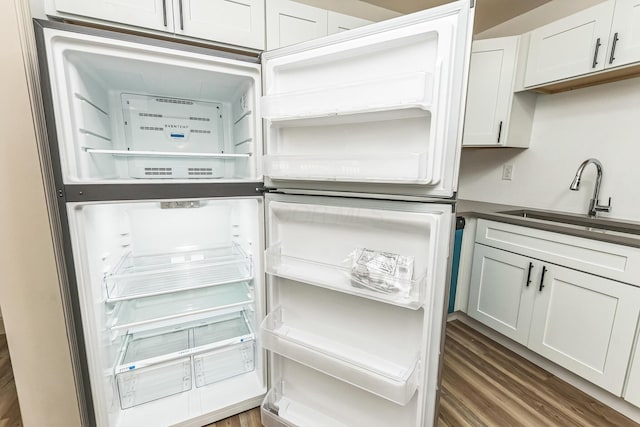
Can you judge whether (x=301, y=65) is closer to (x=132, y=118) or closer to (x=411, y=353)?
(x=132, y=118)

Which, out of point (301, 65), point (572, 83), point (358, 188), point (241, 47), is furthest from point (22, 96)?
point (572, 83)

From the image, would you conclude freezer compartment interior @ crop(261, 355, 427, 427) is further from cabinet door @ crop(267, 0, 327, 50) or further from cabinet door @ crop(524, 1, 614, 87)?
cabinet door @ crop(524, 1, 614, 87)

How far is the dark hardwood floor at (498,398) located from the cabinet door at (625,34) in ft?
5.88

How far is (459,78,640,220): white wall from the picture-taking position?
158 centimetres

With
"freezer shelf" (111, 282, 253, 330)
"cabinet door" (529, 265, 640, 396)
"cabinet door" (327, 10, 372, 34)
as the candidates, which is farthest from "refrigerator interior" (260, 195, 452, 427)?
"cabinet door" (529, 265, 640, 396)

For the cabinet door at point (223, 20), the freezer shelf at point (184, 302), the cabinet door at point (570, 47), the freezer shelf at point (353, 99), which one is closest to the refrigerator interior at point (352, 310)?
the freezer shelf at point (353, 99)

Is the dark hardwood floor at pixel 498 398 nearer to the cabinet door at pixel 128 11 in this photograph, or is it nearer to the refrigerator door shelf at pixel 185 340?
the refrigerator door shelf at pixel 185 340

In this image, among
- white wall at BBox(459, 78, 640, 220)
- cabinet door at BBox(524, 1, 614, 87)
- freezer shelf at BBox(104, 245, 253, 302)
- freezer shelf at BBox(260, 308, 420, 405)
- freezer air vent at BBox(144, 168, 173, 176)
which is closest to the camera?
freezer shelf at BBox(260, 308, 420, 405)

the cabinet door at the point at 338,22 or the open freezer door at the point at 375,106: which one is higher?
the cabinet door at the point at 338,22

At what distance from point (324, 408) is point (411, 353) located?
0.52m

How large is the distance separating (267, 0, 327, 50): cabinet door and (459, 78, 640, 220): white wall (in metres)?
1.77

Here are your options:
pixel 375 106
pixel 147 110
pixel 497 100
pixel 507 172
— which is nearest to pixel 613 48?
pixel 497 100

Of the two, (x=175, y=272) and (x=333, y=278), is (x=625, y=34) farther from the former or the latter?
(x=175, y=272)

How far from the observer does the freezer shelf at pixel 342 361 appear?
0.88 m
